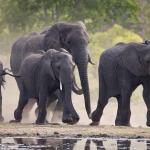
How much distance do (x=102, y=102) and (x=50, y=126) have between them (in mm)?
3650

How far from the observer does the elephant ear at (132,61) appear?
2520 centimetres

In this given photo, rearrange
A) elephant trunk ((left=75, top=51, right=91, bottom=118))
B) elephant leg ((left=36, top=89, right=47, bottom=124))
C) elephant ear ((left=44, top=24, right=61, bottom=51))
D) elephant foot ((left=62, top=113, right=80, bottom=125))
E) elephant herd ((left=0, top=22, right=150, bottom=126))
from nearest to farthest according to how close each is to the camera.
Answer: elephant foot ((left=62, top=113, right=80, bottom=125)) < elephant herd ((left=0, top=22, right=150, bottom=126)) < elephant leg ((left=36, top=89, right=47, bottom=124)) < elephant trunk ((left=75, top=51, right=91, bottom=118)) < elephant ear ((left=44, top=24, right=61, bottom=51))

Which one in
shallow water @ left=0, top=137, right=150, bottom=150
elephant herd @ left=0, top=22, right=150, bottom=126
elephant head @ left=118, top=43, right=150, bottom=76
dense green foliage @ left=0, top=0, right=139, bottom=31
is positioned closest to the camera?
shallow water @ left=0, top=137, right=150, bottom=150

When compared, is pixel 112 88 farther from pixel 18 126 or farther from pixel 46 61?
pixel 18 126

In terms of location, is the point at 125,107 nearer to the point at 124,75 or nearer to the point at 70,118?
the point at 124,75

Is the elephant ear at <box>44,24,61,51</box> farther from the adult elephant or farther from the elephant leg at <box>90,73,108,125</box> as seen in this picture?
the elephant leg at <box>90,73,108,125</box>

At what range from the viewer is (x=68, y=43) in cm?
2755

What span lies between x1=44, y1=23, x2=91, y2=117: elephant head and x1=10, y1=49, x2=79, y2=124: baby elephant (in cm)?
75

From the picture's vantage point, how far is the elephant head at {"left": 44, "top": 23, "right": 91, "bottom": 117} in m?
26.2

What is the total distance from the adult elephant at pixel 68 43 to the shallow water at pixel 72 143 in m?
5.83

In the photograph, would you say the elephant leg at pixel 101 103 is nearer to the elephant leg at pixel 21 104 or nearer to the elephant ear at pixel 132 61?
the elephant ear at pixel 132 61

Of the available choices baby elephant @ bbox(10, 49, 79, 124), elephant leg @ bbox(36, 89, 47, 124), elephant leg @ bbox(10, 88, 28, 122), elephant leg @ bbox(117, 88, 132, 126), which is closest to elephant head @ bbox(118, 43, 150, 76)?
elephant leg @ bbox(117, 88, 132, 126)

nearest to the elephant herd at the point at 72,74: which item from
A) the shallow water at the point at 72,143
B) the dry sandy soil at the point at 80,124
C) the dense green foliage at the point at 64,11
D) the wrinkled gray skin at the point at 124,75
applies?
the wrinkled gray skin at the point at 124,75

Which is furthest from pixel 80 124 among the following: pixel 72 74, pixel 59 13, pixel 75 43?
pixel 59 13
